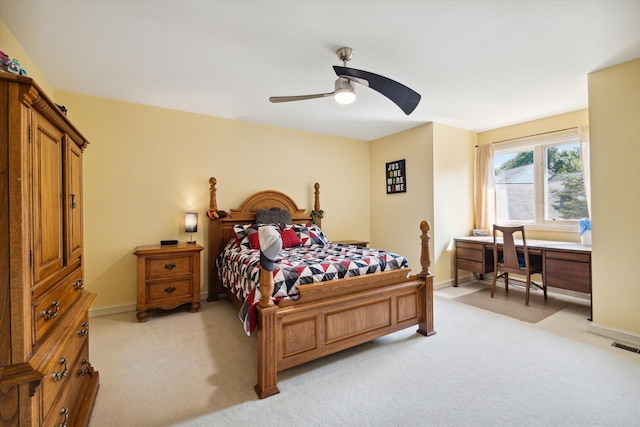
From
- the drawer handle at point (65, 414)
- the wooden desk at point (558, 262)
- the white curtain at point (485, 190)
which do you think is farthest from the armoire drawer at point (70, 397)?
the white curtain at point (485, 190)

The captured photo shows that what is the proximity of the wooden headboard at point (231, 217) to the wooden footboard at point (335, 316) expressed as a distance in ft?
7.19

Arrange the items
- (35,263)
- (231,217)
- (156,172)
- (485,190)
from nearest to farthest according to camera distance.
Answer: (35,263) → (156,172) → (231,217) → (485,190)

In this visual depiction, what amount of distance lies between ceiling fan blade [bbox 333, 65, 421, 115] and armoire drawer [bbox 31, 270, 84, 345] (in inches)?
81.1

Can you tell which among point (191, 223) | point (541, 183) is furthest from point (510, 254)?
point (191, 223)

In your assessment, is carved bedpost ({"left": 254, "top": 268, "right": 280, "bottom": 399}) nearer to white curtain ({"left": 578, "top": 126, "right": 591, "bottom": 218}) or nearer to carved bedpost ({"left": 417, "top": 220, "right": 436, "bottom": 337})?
carved bedpost ({"left": 417, "top": 220, "right": 436, "bottom": 337})

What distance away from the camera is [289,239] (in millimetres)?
3703

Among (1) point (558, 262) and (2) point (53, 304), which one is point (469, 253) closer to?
(1) point (558, 262)

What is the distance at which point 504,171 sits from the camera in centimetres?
470

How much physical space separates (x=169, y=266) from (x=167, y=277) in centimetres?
13

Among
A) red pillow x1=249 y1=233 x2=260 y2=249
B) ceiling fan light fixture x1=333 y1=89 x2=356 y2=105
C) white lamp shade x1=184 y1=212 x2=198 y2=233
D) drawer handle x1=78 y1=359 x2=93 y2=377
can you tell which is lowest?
drawer handle x1=78 y1=359 x2=93 y2=377

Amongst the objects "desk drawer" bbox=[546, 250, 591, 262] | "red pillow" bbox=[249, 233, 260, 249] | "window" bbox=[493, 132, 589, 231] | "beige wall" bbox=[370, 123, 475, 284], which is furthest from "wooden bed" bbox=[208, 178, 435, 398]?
"window" bbox=[493, 132, 589, 231]

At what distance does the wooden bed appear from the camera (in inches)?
76.0

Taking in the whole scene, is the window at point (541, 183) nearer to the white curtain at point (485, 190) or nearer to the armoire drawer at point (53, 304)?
the white curtain at point (485, 190)

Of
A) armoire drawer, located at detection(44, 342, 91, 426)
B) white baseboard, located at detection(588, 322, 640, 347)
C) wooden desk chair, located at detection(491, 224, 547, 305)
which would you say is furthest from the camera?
wooden desk chair, located at detection(491, 224, 547, 305)
